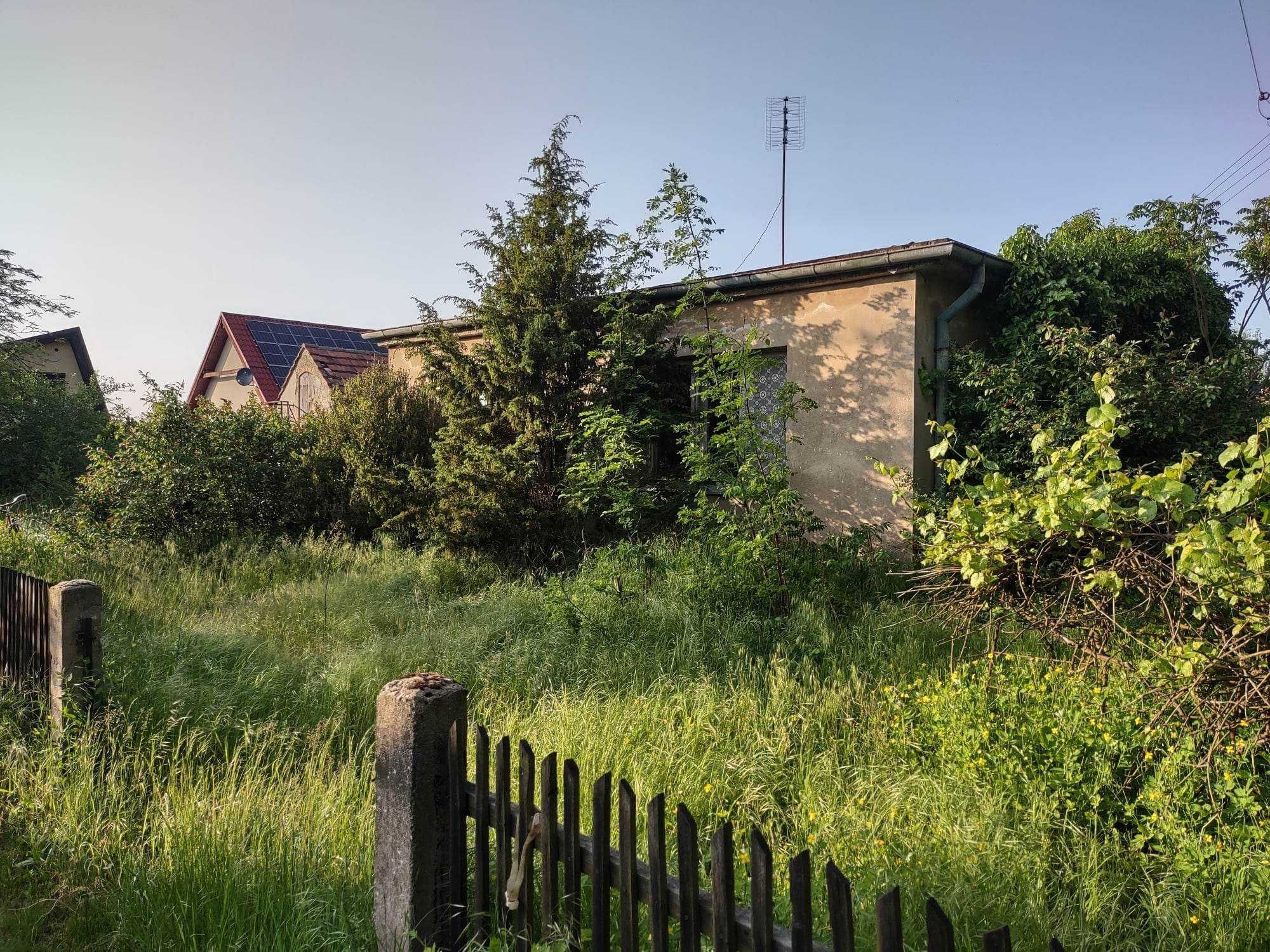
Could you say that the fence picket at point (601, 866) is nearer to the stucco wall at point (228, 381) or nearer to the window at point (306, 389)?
the window at point (306, 389)

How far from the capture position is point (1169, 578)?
3102mm

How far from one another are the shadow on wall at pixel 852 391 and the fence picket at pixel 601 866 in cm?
672

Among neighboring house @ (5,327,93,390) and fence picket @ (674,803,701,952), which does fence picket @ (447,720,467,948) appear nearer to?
fence picket @ (674,803,701,952)

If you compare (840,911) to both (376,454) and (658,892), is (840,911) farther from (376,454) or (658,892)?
(376,454)

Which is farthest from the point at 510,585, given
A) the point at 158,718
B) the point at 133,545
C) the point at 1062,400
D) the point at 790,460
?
the point at 1062,400

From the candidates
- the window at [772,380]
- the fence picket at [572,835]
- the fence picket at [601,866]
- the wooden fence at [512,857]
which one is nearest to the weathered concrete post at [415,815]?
the wooden fence at [512,857]

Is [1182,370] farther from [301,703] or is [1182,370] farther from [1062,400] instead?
[301,703]

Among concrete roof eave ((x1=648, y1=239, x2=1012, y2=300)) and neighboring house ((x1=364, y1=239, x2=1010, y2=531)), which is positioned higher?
concrete roof eave ((x1=648, y1=239, x2=1012, y2=300))

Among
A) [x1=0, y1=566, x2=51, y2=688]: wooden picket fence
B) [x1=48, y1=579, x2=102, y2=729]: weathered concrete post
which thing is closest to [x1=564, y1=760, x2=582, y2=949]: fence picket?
[x1=48, y1=579, x2=102, y2=729]: weathered concrete post

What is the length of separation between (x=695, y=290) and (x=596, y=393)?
1745 millimetres

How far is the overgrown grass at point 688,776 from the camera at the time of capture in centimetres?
284

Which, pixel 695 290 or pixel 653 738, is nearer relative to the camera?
pixel 653 738

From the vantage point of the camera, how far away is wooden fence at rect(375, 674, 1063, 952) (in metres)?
1.99

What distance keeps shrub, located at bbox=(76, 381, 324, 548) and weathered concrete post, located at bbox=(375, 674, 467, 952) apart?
8.97m
